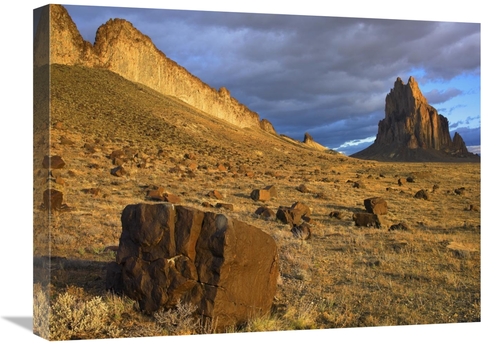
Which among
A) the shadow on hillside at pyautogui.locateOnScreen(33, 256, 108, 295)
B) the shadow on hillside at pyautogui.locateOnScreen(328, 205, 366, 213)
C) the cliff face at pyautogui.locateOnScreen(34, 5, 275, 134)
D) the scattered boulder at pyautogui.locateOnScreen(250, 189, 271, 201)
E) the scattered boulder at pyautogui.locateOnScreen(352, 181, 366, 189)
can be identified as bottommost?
the shadow on hillside at pyautogui.locateOnScreen(33, 256, 108, 295)

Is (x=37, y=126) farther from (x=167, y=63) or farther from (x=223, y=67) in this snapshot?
(x=167, y=63)

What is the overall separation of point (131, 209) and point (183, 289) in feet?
4.57

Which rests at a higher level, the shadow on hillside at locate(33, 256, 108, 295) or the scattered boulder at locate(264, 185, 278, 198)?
the scattered boulder at locate(264, 185, 278, 198)

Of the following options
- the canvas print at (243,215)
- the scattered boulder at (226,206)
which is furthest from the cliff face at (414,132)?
the scattered boulder at (226,206)

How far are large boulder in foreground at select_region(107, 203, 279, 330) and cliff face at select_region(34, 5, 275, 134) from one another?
2139cm

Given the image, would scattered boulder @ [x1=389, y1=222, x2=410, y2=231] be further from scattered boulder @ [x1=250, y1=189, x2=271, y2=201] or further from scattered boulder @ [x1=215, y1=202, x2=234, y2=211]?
scattered boulder @ [x1=250, y1=189, x2=271, y2=201]

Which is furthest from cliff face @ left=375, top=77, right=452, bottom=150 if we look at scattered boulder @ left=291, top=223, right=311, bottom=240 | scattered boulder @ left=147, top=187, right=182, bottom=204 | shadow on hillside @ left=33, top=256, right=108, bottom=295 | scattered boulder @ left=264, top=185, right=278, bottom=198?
shadow on hillside @ left=33, top=256, right=108, bottom=295

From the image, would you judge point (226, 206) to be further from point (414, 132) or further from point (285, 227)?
point (414, 132)

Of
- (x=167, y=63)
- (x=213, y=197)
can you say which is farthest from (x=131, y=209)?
(x=167, y=63)

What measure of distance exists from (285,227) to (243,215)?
1.75m

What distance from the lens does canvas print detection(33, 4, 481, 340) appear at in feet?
26.5

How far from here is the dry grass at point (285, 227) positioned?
353 inches

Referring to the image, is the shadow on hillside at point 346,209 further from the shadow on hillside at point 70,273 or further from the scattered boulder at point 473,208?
the shadow on hillside at point 70,273

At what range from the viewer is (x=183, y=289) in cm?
798
